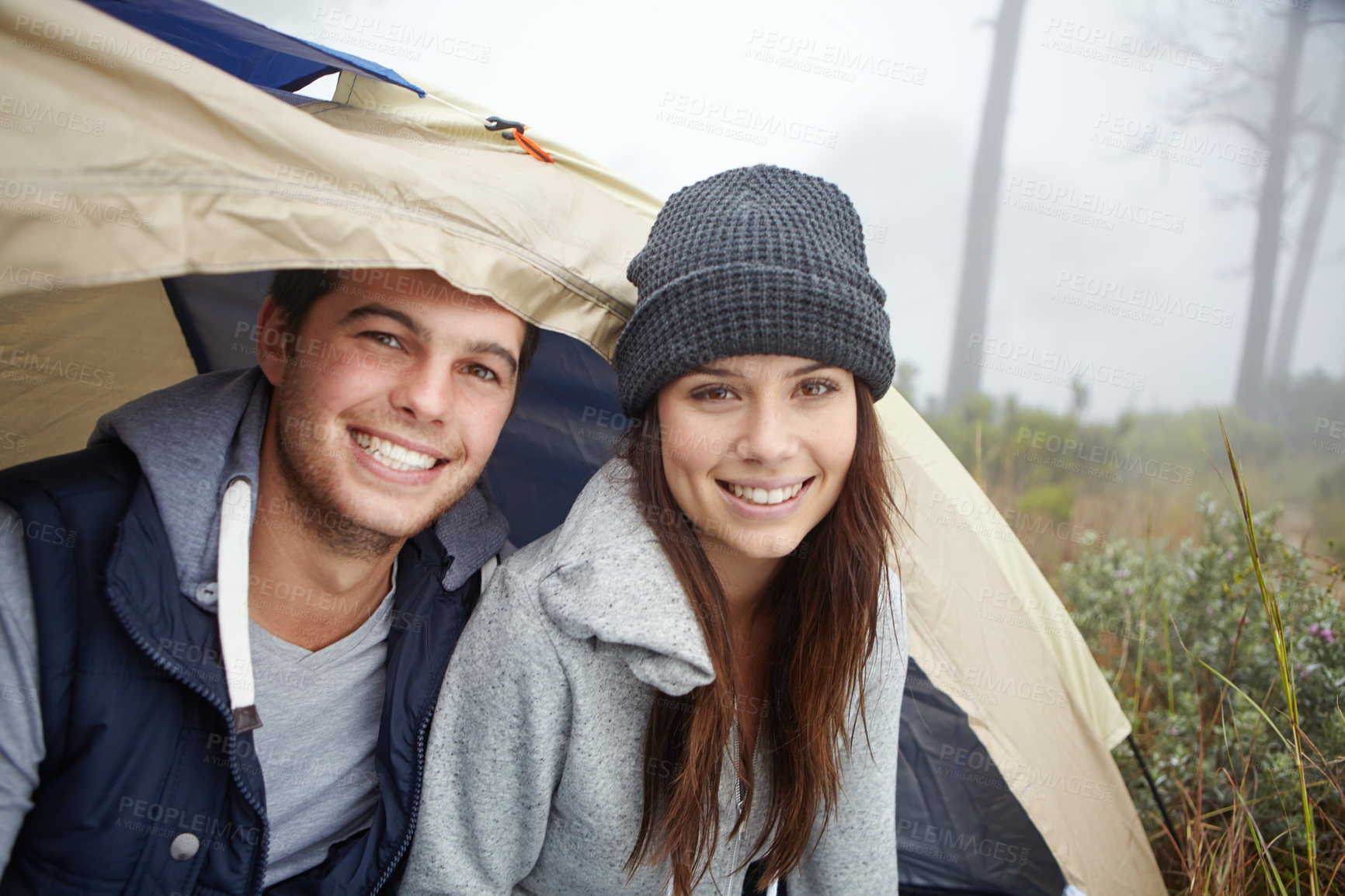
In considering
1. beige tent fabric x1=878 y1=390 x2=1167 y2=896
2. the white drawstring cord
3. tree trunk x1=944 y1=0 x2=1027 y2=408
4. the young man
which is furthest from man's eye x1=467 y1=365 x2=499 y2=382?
tree trunk x1=944 y1=0 x2=1027 y2=408

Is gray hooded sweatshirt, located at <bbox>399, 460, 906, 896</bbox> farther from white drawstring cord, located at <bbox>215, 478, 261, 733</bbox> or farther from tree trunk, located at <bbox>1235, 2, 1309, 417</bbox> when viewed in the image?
tree trunk, located at <bbox>1235, 2, 1309, 417</bbox>

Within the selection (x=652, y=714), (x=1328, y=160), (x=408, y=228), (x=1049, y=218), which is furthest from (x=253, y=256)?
(x=1328, y=160)

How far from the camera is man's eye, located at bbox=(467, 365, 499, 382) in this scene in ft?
5.04

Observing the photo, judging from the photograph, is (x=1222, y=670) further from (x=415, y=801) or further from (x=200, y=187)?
(x=200, y=187)

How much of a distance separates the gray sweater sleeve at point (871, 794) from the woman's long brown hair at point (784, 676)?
0.16ft

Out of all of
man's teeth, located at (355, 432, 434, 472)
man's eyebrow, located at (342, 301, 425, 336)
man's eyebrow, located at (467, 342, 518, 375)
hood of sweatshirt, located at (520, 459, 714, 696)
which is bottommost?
hood of sweatshirt, located at (520, 459, 714, 696)

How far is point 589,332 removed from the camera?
1.44 metres

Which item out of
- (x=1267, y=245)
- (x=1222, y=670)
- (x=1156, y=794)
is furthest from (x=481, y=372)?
(x=1267, y=245)

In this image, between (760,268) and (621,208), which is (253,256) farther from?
(621,208)

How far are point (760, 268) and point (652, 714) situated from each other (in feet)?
3.00

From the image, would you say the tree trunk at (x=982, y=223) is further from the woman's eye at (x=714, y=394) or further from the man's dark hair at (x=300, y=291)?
the man's dark hair at (x=300, y=291)

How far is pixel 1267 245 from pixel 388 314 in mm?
11863

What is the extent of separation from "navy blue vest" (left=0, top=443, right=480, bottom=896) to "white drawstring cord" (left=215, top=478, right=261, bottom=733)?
0.02 m

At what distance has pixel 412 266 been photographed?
3.53 feet
